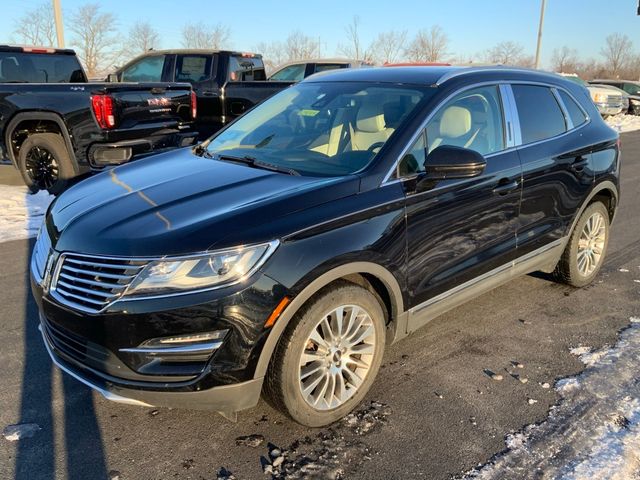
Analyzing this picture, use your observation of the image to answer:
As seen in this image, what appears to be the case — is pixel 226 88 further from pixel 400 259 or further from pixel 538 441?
pixel 538 441

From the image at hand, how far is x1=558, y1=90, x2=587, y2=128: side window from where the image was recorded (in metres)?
4.54

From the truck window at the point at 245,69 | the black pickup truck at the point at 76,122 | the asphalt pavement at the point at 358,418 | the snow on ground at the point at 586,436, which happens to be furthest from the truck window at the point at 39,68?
the snow on ground at the point at 586,436

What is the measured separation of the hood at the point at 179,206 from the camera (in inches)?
99.9

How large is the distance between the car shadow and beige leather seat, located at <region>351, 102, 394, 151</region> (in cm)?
216

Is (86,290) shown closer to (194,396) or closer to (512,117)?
(194,396)

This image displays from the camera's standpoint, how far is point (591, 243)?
4.91 meters

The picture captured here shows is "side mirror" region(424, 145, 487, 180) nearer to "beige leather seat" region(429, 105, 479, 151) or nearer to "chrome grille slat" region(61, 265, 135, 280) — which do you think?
"beige leather seat" region(429, 105, 479, 151)

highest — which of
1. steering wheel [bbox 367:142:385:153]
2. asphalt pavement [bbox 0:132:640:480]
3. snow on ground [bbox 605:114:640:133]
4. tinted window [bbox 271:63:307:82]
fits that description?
tinted window [bbox 271:63:307:82]

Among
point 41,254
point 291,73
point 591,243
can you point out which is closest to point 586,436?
point 591,243

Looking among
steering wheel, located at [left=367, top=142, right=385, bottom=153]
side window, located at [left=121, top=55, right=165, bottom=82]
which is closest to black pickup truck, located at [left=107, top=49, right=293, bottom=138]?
side window, located at [left=121, top=55, right=165, bottom=82]

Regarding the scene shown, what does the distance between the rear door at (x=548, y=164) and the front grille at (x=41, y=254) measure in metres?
3.04

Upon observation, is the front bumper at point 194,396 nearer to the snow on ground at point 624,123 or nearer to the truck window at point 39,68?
the truck window at point 39,68

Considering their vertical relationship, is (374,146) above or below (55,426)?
above

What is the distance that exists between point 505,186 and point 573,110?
1.41 meters
